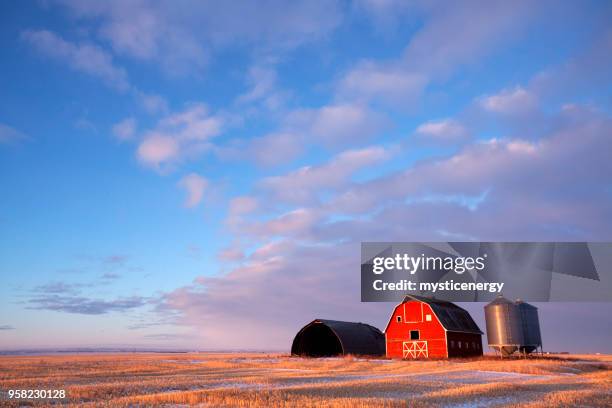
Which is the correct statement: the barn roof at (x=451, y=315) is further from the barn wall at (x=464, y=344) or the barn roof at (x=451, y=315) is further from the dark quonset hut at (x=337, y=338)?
the dark quonset hut at (x=337, y=338)

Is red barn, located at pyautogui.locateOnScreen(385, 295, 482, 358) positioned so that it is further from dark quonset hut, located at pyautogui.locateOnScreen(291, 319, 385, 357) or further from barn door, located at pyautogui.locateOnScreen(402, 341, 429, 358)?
dark quonset hut, located at pyautogui.locateOnScreen(291, 319, 385, 357)

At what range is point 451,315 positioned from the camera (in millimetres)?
61938

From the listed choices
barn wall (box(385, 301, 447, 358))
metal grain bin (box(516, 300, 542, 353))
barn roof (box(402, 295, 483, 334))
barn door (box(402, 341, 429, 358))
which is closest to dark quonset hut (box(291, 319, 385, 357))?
barn wall (box(385, 301, 447, 358))

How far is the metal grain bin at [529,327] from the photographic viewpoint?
185 feet

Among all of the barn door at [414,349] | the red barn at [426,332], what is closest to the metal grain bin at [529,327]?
the red barn at [426,332]

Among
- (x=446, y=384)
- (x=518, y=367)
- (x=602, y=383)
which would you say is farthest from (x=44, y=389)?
(x=518, y=367)

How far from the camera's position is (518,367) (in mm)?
40531

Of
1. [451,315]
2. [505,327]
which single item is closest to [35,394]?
[505,327]

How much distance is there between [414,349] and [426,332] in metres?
2.58

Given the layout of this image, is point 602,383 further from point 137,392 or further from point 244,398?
Answer: point 137,392

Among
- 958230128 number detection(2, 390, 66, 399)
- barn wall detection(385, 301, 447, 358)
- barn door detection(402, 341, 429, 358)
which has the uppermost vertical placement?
barn wall detection(385, 301, 447, 358)

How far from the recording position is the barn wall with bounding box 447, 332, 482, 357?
2264 inches

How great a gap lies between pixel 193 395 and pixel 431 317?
1666 inches

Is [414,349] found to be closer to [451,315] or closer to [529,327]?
[451,315]
